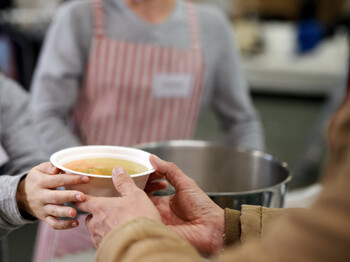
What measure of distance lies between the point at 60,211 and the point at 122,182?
14cm

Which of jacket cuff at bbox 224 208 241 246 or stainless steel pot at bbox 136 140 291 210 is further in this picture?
→ stainless steel pot at bbox 136 140 291 210

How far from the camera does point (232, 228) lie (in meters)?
0.90

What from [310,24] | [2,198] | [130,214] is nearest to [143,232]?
[130,214]

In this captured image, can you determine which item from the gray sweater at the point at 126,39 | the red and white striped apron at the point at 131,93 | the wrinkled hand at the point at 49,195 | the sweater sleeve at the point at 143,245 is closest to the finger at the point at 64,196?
the wrinkled hand at the point at 49,195

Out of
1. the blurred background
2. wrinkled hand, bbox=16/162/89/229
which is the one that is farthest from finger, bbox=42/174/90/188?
the blurred background

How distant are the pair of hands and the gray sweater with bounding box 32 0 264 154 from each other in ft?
2.03

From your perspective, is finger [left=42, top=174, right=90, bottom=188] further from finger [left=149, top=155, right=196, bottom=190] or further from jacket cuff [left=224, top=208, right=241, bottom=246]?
jacket cuff [left=224, top=208, right=241, bottom=246]

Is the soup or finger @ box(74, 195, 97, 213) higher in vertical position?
the soup

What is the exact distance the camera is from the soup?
870mm

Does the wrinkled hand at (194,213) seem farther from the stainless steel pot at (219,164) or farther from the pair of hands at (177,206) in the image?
the stainless steel pot at (219,164)

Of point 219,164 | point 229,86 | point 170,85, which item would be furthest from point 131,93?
point 219,164

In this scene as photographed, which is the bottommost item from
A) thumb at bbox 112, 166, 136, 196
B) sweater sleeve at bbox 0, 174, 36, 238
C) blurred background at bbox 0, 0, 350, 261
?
blurred background at bbox 0, 0, 350, 261

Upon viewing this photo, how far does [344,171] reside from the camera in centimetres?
56

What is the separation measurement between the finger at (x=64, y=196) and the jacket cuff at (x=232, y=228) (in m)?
0.27
